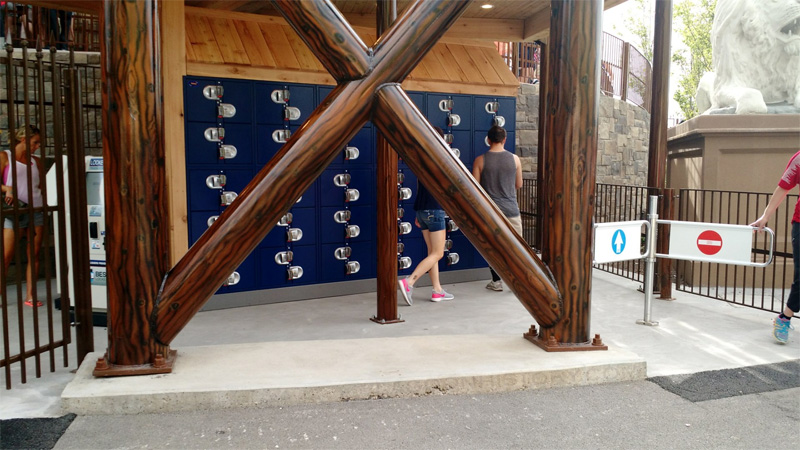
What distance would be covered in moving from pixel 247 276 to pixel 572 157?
356 centimetres

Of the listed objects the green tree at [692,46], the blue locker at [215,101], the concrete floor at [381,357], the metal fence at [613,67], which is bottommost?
the concrete floor at [381,357]

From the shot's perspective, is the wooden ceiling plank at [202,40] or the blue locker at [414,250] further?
the blue locker at [414,250]

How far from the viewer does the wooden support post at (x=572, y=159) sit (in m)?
4.16

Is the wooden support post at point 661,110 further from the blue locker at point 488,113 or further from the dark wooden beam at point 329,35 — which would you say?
the dark wooden beam at point 329,35

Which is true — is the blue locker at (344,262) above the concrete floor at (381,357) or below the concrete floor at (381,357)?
above

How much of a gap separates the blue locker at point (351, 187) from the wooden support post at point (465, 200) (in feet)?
8.39

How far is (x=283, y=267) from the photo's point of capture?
646cm

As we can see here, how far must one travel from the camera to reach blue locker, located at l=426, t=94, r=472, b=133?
7.12 meters

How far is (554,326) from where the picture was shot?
4316 mm

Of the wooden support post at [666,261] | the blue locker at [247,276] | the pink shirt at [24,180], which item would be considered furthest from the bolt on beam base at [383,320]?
the pink shirt at [24,180]

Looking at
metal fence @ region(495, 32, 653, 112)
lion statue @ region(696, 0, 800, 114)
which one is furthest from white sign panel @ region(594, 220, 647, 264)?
metal fence @ region(495, 32, 653, 112)

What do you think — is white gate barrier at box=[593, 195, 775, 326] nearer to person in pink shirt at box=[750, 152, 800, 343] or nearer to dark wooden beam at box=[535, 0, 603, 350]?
person in pink shirt at box=[750, 152, 800, 343]

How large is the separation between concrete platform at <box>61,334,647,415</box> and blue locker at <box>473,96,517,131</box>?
11.7 feet

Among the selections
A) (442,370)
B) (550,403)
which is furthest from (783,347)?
(442,370)
